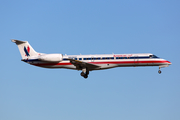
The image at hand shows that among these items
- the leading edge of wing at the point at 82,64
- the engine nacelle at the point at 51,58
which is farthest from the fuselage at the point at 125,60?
the engine nacelle at the point at 51,58

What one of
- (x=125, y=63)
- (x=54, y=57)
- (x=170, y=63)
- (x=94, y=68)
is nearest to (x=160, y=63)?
(x=170, y=63)

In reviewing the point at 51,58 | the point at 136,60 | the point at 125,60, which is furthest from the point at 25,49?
the point at 136,60

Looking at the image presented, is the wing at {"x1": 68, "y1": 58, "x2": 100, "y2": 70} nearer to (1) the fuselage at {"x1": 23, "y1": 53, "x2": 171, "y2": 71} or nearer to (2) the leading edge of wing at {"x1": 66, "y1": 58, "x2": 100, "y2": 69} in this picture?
(2) the leading edge of wing at {"x1": 66, "y1": 58, "x2": 100, "y2": 69}

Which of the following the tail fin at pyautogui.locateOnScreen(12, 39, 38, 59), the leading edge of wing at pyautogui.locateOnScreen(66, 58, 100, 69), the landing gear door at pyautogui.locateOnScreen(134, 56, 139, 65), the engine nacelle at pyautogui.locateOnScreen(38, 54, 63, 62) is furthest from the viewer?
the tail fin at pyautogui.locateOnScreen(12, 39, 38, 59)

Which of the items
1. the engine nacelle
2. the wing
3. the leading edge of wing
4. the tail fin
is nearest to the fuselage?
the wing

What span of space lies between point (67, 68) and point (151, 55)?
44.1 feet

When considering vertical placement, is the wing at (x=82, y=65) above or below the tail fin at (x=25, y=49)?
below

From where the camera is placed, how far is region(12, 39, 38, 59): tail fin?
133ft

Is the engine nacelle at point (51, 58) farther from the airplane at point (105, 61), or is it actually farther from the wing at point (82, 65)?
the wing at point (82, 65)

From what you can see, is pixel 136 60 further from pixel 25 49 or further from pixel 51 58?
pixel 25 49

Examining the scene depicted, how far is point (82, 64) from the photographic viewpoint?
36.7 m

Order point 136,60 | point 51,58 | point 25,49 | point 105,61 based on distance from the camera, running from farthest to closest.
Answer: point 25,49 < point 51,58 < point 105,61 < point 136,60

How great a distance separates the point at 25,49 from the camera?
40.6 m

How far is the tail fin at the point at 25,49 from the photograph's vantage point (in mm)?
40525
